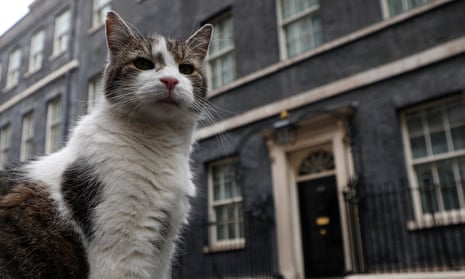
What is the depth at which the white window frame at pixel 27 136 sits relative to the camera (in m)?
16.0

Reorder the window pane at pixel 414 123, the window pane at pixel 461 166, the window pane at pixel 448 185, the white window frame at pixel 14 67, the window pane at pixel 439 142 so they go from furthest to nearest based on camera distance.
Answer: the white window frame at pixel 14 67 → the window pane at pixel 414 123 → the window pane at pixel 439 142 → the window pane at pixel 461 166 → the window pane at pixel 448 185

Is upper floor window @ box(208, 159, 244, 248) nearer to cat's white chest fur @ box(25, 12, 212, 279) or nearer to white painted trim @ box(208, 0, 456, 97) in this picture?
white painted trim @ box(208, 0, 456, 97)

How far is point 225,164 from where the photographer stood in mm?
10500

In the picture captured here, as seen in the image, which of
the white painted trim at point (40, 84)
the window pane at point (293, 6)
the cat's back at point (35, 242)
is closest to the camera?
the cat's back at point (35, 242)

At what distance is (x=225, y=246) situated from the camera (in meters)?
9.58

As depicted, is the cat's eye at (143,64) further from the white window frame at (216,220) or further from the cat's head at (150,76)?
the white window frame at (216,220)

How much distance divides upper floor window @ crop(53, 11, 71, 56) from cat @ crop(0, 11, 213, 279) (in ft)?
47.9

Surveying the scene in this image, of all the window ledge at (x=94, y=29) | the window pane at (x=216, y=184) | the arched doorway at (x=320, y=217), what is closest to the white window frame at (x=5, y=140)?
the window ledge at (x=94, y=29)

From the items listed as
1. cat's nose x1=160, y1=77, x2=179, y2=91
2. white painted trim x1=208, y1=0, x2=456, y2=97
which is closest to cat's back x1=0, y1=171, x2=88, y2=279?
cat's nose x1=160, y1=77, x2=179, y2=91

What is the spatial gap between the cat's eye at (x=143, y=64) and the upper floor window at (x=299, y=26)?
24.9ft

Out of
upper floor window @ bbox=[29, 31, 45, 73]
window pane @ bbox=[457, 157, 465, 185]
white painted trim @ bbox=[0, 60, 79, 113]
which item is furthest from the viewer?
upper floor window @ bbox=[29, 31, 45, 73]

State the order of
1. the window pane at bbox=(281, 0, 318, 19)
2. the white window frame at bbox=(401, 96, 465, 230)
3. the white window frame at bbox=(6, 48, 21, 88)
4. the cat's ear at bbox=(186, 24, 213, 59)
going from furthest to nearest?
1. the white window frame at bbox=(6, 48, 21, 88)
2. the window pane at bbox=(281, 0, 318, 19)
3. the white window frame at bbox=(401, 96, 465, 230)
4. the cat's ear at bbox=(186, 24, 213, 59)

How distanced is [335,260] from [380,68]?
3.88 meters

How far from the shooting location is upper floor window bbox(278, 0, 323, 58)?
9625 millimetres
